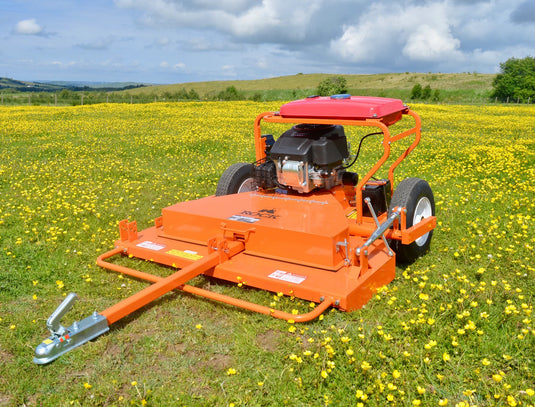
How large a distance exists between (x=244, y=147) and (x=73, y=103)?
33531 millimetres

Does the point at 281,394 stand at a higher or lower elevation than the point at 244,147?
lower

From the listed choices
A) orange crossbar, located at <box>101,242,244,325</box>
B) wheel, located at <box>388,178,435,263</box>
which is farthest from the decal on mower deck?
wheel, located at <box>388,178,435,263</box>

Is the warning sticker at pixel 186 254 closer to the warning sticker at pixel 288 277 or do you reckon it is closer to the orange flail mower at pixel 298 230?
the orange flail mower at pixel 298 230

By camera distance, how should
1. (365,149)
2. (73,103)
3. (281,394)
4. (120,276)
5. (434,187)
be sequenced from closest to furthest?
(281,394) < (120,276) < (434,187) < (365,149) < (73,103)

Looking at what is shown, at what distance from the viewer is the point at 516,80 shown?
7194cm

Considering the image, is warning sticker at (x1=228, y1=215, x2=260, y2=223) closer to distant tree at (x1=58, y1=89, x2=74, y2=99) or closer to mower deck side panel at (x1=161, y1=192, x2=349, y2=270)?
mower deck side panel at (x1=161, y1=192, x2=349, y2=270)

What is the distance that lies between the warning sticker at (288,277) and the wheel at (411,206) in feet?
5.22

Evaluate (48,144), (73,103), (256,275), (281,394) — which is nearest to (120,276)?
(256,275)

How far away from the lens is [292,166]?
5.45 meters

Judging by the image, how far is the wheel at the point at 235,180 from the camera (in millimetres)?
6371

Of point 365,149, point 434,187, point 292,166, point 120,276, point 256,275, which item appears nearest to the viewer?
point 256,275

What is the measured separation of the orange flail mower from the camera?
165 inches

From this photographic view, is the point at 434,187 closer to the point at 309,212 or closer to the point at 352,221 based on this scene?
the point at 352,221

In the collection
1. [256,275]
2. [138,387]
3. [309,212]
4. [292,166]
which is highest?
[292,166]
